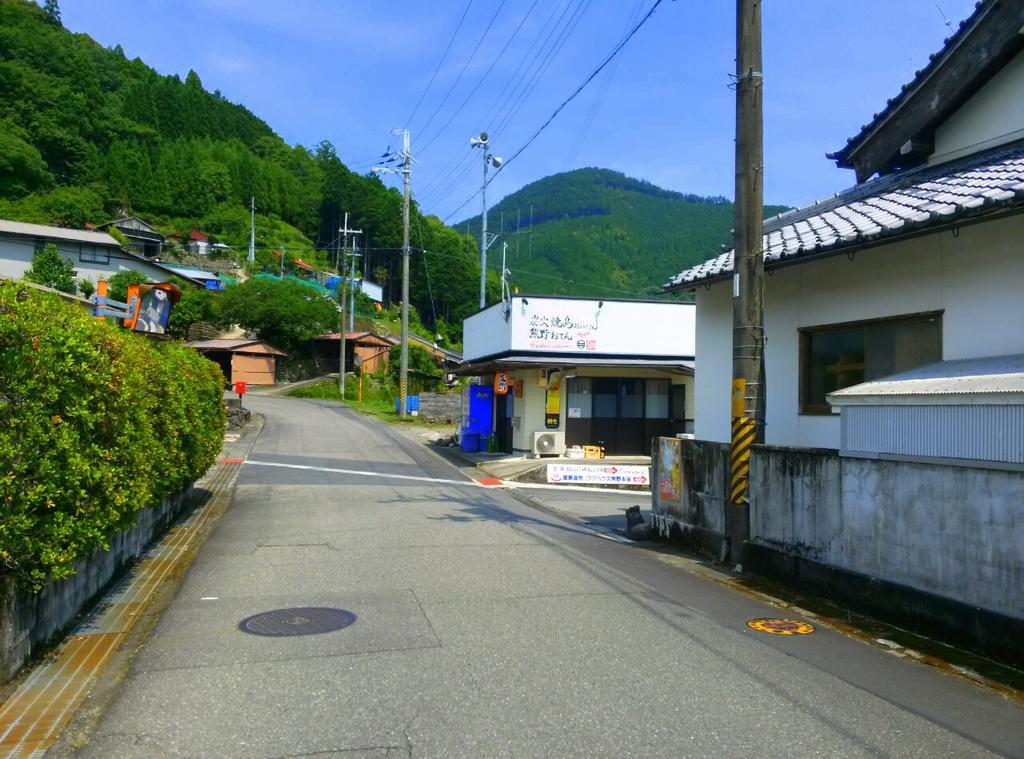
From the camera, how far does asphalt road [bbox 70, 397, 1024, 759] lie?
4.48 meters

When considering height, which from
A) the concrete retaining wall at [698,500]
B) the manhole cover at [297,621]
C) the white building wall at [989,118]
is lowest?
the manhole cover at [297,621]

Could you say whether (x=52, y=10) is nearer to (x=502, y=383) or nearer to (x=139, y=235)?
(x=139, y=235)

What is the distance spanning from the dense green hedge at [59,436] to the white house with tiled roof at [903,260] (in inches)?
286

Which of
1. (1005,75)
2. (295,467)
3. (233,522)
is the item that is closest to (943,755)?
(1005,75)

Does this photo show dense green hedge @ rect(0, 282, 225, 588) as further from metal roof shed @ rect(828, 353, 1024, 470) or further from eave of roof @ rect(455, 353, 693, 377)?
eave of roof @ rect(455, 353, 693, 377)

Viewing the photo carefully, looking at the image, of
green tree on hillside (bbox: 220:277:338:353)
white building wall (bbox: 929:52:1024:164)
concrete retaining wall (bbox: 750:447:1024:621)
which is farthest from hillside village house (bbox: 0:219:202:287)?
concrete retaining wall (bbox: 750:447:1024:621)

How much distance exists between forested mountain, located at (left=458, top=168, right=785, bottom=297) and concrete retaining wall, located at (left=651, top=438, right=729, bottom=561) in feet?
188

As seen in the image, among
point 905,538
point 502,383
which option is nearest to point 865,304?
point 905,538

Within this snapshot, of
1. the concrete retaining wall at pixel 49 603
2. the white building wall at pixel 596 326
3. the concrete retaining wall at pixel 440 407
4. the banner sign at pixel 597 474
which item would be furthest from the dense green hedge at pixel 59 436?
the concrete retaining wall at pixel 440 407

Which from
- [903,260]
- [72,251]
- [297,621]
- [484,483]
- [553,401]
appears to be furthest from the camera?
[72,251]

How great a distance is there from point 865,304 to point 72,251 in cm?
5903

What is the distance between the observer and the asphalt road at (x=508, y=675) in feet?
14.7

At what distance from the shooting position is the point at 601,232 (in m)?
97.9

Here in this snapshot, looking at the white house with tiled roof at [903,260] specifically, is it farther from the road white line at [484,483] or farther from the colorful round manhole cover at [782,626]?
the road white line at [484,483]
